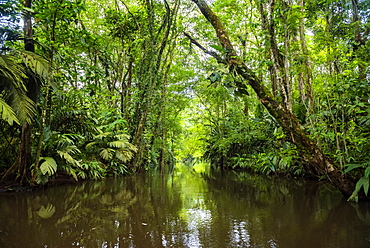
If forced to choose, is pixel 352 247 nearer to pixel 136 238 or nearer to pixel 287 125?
pixel 136 238

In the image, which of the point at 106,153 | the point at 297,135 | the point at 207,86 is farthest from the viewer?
the point at 106,153

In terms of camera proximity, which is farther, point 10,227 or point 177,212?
point 177,212

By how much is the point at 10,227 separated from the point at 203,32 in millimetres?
9588

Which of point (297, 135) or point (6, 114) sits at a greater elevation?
point (6, 114)

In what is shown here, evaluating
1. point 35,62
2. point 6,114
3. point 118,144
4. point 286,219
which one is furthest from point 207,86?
point 118,144

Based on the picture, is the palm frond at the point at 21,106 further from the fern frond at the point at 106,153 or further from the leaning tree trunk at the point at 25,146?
the fern frond at the point at 106,153

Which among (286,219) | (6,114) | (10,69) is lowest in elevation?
(286,219)

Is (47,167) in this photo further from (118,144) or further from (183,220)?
(183,220)

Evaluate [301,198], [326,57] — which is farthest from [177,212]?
[326,57]

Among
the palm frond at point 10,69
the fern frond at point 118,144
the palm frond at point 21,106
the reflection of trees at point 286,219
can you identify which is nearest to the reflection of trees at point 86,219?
the reflection of trees at point 286,219

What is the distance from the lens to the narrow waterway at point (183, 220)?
2574 mm

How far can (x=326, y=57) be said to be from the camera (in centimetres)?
486

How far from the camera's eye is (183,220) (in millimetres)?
3359

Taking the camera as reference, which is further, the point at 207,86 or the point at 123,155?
the point at 123,155
